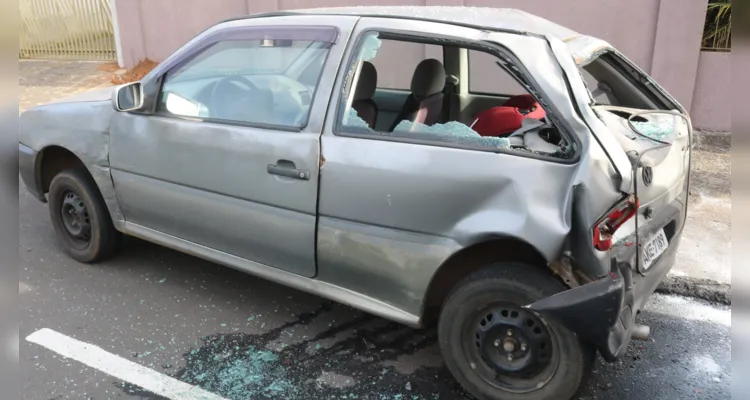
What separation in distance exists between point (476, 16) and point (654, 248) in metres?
1.46

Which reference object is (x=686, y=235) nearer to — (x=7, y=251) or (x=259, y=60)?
(x=259, y=60)

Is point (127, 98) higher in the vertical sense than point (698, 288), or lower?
higher

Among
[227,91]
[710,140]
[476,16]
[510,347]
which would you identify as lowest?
[710,140]

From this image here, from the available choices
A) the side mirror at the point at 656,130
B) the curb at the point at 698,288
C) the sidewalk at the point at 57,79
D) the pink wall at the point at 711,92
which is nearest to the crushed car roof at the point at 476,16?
the side mirror at the point at 656,130

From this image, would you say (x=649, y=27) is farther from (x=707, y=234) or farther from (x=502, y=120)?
(x=502, y=120)

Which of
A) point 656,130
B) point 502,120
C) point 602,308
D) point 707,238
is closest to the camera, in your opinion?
point 602,308

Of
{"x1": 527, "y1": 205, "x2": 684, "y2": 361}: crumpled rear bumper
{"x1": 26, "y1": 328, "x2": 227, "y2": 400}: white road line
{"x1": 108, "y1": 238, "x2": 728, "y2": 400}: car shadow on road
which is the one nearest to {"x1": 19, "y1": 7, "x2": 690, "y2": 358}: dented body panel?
{"x1": 527, "y1": 205, "x2": 684, "y2": 361}: crumpled rear bumper

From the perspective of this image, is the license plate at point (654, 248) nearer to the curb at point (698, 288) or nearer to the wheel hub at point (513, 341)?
the wheel hub at point (513, 341)

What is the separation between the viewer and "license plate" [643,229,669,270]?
110 inches

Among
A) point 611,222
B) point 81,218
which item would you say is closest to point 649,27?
point 611,222

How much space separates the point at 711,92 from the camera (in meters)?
7.04

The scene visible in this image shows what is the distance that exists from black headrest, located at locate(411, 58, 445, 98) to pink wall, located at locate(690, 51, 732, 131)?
15.2 feet

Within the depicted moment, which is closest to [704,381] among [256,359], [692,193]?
[256,359]

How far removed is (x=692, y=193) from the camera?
5.66 m
